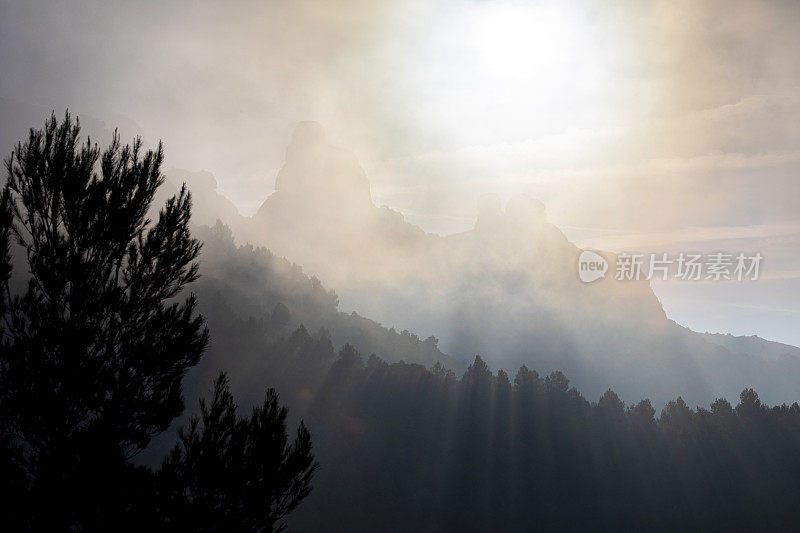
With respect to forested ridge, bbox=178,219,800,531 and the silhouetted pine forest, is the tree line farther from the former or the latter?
forested ridge, bbox=178,219,800,531

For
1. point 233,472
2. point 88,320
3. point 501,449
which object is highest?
point 501,449

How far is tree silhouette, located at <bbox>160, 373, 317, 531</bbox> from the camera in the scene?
Result: 28.3 ft

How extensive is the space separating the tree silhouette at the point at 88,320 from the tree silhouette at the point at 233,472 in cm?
136

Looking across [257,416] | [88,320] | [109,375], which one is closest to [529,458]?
[257,416]

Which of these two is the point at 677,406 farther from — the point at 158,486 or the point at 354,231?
the point at 354,231

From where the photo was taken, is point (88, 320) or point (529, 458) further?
point (529, 458)

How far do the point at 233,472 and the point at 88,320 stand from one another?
19.0ft

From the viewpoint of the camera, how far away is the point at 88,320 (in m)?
10.6

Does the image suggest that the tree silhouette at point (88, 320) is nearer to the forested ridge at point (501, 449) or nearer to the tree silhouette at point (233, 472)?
the tree silhouette at point (233, 472)

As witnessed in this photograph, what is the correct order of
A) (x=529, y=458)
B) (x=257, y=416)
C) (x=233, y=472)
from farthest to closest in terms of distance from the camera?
(x=529, y=458) < (x=257, y=416) < (x=233, y=472)

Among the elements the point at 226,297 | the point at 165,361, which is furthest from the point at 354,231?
the point at 165,361

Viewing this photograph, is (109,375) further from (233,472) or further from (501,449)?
(501,449)

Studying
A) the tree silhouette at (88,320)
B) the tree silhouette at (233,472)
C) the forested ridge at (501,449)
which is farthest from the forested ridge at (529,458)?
the tree silhouette at (233,472)

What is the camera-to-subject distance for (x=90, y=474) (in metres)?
9.09
